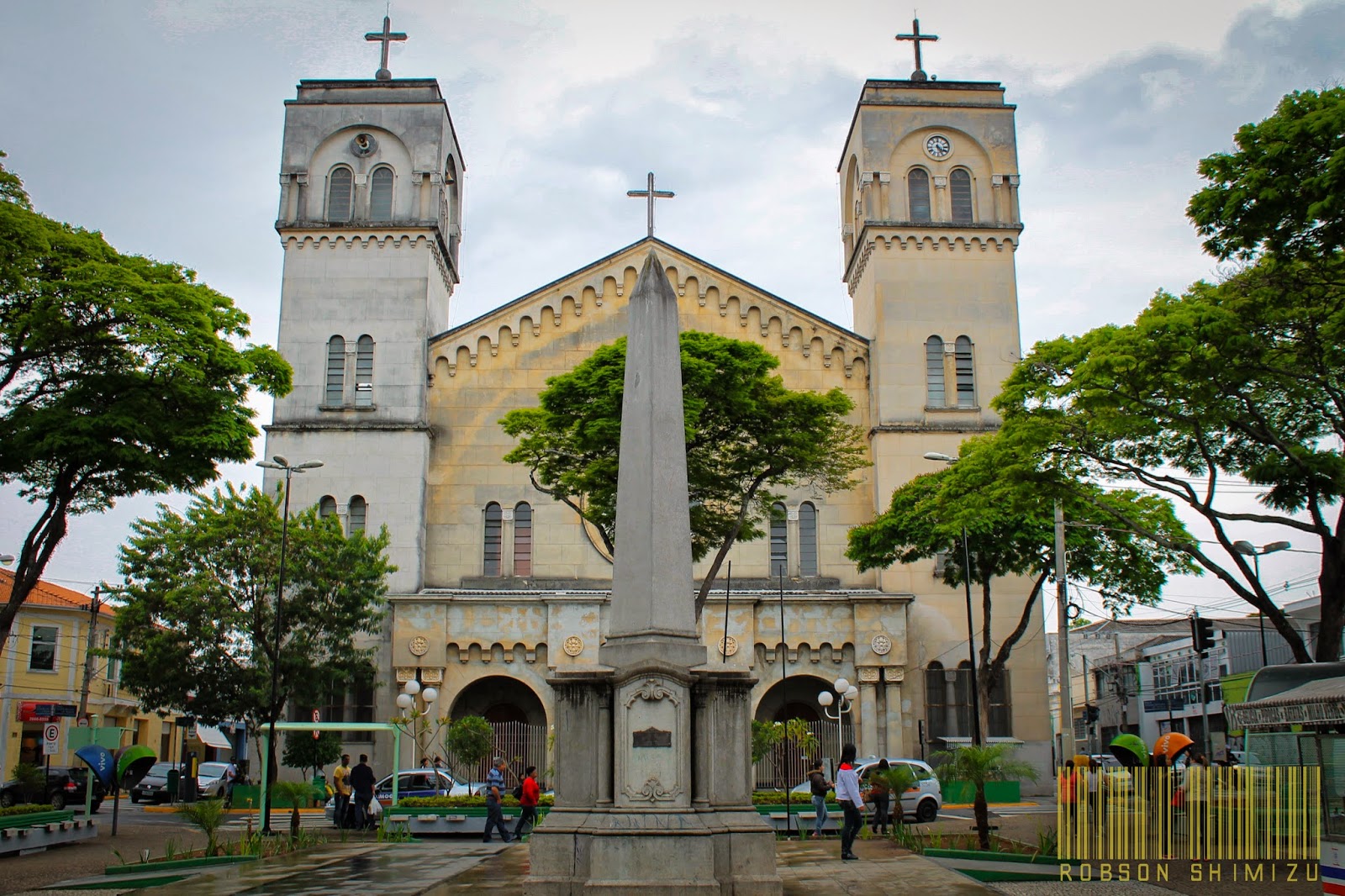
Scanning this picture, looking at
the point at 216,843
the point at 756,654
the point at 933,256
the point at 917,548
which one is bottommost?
the point at 216,843

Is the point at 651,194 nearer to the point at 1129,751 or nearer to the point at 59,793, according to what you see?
the point at 1129,751

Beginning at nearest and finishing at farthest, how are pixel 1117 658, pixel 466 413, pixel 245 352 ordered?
pixel 245 352 → pixel 466 413 → pixel 1117 658

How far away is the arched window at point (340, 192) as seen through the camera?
40.3 m

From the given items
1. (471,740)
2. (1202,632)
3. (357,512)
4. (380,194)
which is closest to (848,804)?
(1202,632)

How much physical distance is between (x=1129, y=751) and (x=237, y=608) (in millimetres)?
23653

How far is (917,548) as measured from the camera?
3428cm

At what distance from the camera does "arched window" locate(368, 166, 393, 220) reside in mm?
40344

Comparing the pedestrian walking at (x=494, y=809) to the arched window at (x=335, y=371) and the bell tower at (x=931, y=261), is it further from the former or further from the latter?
the arched window at (x=335, y=371)

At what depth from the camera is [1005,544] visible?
33250 millimetres

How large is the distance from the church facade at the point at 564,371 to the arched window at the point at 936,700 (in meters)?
0.06

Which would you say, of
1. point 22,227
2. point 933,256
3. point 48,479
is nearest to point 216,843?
point 48,479

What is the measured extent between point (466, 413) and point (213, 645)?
10183mm

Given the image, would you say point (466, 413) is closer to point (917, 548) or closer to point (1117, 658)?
point (917, 548)

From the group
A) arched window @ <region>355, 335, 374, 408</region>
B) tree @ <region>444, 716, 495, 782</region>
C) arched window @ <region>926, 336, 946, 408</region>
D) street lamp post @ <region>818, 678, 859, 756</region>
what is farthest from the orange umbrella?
arched window @ <region>355, 335, 374, 408</region>
